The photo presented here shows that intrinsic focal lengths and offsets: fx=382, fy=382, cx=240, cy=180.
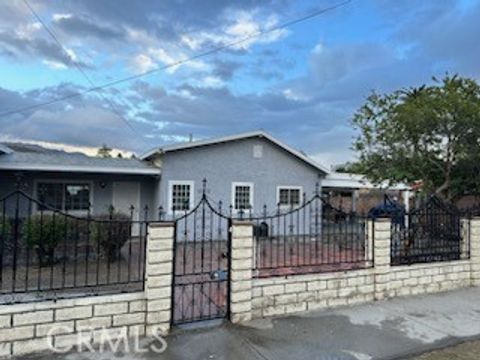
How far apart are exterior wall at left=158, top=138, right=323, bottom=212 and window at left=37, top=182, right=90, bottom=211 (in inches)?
118

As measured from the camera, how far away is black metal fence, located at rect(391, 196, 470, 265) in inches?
283

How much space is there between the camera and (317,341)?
4.81m

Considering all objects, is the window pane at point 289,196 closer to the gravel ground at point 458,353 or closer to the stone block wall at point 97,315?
the gravel ground at point 458,353

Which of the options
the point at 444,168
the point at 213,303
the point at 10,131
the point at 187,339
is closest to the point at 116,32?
the point at 213,303

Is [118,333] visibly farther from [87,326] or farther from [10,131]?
[10,131]

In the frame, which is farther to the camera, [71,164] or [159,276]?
[71,164]

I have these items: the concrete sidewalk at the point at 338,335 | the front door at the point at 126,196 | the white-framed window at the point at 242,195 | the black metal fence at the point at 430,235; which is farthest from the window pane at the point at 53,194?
the black metal fence at the point at 430,235

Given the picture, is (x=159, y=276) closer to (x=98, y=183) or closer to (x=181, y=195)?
(x=181, y=195)

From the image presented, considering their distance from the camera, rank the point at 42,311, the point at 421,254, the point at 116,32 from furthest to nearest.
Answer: the point at 116,32
the point at 421,254
the point at 42,311

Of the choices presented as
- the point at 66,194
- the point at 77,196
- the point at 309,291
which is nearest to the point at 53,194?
the point at 66,194

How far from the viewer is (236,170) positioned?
15.8 m

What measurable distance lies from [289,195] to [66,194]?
913 centimetres

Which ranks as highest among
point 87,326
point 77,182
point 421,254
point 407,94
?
point 407,94

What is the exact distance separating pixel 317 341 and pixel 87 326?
278 cm
